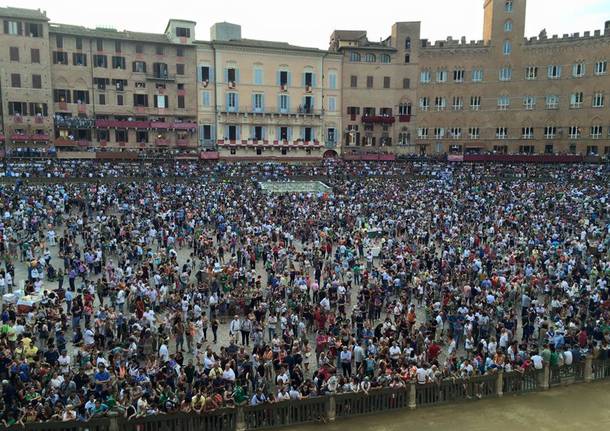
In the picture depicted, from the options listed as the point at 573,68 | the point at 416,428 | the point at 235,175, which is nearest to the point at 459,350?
the point at 416,428

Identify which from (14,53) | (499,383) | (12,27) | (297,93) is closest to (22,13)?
(12,27)

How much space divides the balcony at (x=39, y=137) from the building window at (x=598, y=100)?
201ft

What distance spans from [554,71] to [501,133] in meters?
9.34

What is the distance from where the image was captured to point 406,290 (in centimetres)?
2141

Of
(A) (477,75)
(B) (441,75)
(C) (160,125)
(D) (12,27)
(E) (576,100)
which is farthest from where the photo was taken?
(B) (441,75)

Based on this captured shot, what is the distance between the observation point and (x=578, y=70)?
6256cm

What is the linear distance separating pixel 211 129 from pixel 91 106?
12791mm

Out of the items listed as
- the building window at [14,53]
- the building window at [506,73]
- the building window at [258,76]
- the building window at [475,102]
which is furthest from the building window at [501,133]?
the building window at [14,53]

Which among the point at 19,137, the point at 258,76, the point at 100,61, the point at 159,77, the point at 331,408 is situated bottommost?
the point at 331,408

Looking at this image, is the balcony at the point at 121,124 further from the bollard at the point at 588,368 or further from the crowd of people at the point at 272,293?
the bollard at the point at 588,368

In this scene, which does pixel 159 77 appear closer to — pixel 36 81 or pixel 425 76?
pixel 36 81

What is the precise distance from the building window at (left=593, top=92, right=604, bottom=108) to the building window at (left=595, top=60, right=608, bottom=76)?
2.36m

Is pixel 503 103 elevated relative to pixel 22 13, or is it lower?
Result: lower

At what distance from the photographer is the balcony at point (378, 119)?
6538cm
